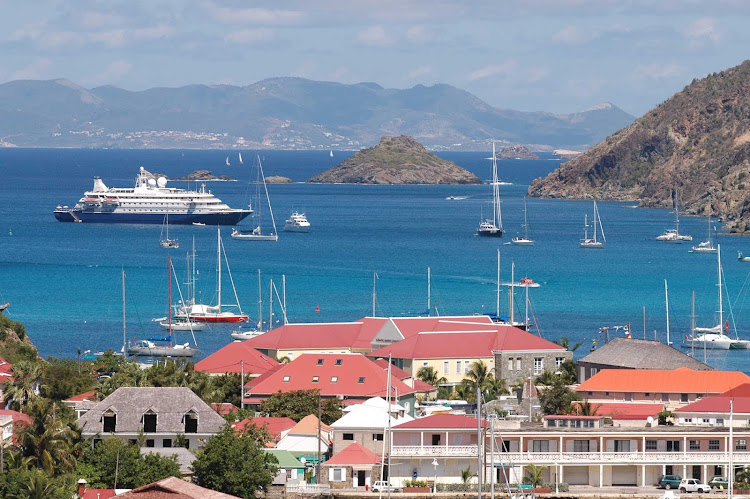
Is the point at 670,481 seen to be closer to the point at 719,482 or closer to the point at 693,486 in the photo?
the point at 693,486

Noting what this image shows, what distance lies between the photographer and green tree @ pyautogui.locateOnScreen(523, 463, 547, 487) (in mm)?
47062

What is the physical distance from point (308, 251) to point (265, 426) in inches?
4425

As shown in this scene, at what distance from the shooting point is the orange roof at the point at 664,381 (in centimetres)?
5772

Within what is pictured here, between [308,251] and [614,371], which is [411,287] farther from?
[614,371]

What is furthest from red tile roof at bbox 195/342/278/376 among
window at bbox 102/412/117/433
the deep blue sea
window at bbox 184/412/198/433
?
the deep blue sea

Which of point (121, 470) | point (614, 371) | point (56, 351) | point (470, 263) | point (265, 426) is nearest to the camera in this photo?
point (121, 470)

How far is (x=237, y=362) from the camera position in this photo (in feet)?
216

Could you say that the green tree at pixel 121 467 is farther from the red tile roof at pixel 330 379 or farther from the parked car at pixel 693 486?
the parked car at pixel 693 486

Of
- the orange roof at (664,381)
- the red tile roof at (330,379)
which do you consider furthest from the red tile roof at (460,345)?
the orange roof at (664,381)

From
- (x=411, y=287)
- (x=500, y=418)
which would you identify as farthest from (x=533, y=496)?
(x=411, y=287)

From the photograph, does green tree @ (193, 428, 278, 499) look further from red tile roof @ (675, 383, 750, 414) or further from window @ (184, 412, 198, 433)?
red tile roof @ (675, 383, 750, 414)

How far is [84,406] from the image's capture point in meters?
52.3

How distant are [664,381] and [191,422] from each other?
19036 mm

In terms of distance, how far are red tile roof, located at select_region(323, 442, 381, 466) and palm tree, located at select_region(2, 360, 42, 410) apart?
430 inches
